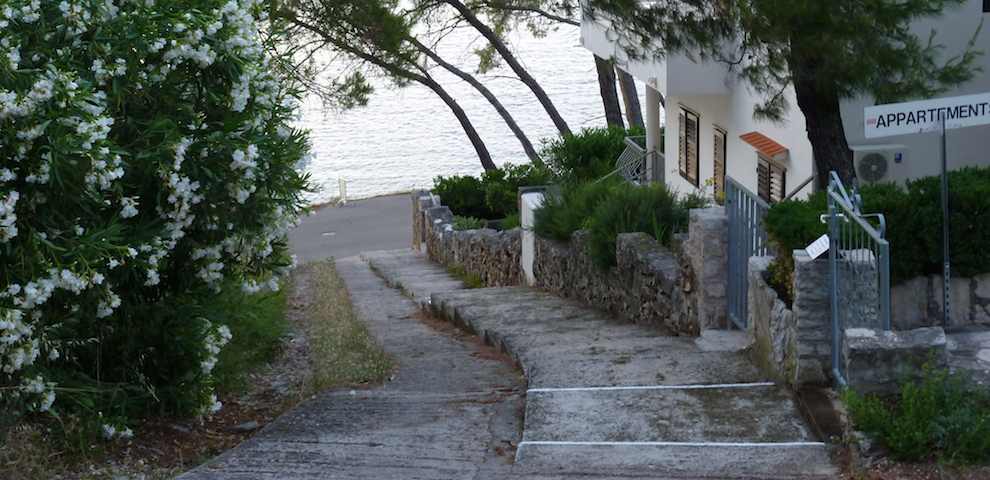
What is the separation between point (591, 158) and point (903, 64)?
15.8 m

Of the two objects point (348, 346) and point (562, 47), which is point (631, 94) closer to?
point (348, 346)

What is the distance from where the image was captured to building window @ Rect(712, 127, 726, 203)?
2016cm

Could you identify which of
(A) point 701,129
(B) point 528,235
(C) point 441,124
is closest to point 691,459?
(B) point 528,235


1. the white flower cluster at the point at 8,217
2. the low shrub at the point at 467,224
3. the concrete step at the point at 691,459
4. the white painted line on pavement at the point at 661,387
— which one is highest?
the white flower cluster at the point at 8,217

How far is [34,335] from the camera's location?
727 cm

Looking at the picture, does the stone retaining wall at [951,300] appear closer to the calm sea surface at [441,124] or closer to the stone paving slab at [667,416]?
the stone paving slab at [667,416]

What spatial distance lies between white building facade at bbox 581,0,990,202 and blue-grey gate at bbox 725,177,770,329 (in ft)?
9.29

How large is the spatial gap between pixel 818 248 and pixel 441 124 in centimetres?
6598

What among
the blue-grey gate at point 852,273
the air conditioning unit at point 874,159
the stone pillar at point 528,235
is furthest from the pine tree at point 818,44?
the stone pillar at point 528,235

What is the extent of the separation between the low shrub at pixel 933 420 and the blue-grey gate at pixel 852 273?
1.73ft

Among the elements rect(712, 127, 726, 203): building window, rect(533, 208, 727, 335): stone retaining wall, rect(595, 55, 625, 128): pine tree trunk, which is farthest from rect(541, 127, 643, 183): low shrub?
rect(533, 208, 727, 335): stone retaining wall

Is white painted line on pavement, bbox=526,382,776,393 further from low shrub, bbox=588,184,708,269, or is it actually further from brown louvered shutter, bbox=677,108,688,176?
brown louvered shutter, bbox=677,108,688,176

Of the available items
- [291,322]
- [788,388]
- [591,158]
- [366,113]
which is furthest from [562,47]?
[788,388]

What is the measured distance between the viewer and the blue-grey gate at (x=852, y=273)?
746 cm
